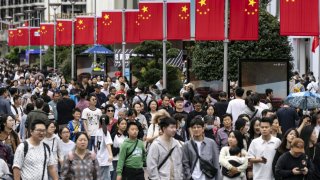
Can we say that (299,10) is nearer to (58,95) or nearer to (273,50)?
(58,95)

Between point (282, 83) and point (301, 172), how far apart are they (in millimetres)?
12095

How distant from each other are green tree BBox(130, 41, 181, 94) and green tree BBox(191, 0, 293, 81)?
1337 millimetres

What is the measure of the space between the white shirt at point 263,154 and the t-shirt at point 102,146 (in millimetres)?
3528

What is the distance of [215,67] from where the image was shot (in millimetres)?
34469

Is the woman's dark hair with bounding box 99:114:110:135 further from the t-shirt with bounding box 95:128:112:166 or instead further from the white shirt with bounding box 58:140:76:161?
the white shirt with bounding box 58:140:76:161

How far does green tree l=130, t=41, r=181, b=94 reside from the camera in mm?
35812

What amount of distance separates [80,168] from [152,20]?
1687 centimetres

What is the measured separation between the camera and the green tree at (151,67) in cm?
3581

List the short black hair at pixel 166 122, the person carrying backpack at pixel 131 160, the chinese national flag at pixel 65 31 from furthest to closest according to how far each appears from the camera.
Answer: the chinese national flag at pixel 65 31, the person carrying backpack at pixel 131 160, the short black hair at pixel 166 122

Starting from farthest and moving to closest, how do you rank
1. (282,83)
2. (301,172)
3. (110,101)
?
(282,83)
(110,101)
(301,172)

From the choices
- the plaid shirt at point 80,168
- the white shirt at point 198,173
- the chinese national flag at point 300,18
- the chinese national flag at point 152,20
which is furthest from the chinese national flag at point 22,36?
the plaid shirt at point 80,168

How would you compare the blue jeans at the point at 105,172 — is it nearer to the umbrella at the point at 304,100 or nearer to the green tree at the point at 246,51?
the umbrella at the point at 304,100

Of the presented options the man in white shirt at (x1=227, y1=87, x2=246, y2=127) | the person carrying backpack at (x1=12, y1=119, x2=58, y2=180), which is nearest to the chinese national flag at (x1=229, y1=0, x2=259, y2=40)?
the man in white shirt at (x1=227, y1=87, x2=246, y2=127)

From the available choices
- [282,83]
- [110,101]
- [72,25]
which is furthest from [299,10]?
[72,25]
